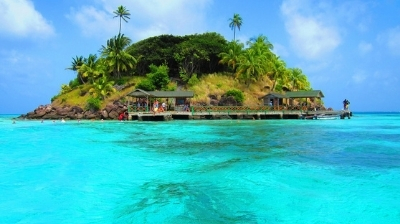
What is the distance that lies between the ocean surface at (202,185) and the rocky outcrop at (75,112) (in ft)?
85.1

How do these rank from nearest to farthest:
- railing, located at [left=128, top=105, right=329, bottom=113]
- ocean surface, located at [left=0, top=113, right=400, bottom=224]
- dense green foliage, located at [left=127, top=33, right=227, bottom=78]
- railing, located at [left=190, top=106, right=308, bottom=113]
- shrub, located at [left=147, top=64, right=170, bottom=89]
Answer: ocean surface, located at [left=0, top=113, right=400, bottom=224]
railing, located at [left=128, top=105, right=329, bottom=113]
railing, located at [left=190, top=106, right=308, bottom=113]
shrub, located at [left=147, top=64, right=170, bottom=89]
dense green foliage, located at [left=127, top=33, right=227, bottom=78]

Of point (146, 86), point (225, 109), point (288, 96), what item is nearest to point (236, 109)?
point (225, 109)

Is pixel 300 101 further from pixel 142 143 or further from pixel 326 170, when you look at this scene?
pixel 326 170

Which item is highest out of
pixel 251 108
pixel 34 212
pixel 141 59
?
pixel 141 59

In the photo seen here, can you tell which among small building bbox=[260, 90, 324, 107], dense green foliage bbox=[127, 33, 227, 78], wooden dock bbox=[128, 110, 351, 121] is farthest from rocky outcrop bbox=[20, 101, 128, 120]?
small building bbox=[260, 90, 324, 107]

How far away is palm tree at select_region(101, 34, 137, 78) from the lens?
164 ft

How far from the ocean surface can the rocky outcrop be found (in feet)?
85.1

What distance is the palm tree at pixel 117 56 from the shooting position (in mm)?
50062

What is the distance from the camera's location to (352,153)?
1460 centimetres

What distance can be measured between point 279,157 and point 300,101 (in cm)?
4371

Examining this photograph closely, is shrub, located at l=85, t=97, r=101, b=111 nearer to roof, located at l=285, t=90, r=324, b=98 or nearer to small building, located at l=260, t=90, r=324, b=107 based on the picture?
small building, located at l=260, t=90, r=324, b=107

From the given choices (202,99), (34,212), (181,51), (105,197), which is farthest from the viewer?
(181,51)

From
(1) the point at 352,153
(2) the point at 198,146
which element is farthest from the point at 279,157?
(2) the point at 198,146

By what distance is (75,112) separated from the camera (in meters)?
44.5
